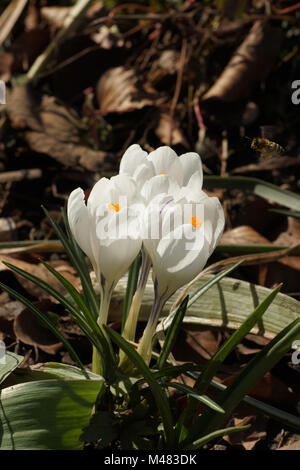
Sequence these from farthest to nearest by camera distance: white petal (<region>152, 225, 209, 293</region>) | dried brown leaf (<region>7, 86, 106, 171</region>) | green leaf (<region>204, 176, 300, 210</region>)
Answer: dried brown leaf (<region>7, 86, 106, 171</region>) < green leaf (<region>204, 176, 300, 210</region>) < white petal (<region>152, 225, 209, 293</region>)

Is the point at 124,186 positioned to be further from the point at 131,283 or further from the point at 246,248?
the point at 246,248

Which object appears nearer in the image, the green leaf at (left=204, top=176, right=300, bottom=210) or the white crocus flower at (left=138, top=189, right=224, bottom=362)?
the white crocus flower at (left=138, top=189, right=224, bottom=362)

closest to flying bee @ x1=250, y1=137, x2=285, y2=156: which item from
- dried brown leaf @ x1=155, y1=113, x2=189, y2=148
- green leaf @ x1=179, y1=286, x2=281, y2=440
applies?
green leaf @ x1=179, y1=286, x2=281, y2=440

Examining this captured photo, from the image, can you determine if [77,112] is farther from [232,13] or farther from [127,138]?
[232,13]

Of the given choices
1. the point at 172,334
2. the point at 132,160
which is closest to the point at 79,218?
the point at 132,160

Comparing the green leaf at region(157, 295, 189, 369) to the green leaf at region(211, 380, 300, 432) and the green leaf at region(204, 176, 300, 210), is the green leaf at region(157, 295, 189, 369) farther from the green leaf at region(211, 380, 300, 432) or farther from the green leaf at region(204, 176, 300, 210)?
the green leaf at region(204, 176, 300, 210)

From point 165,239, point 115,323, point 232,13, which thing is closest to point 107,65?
point 232,13
